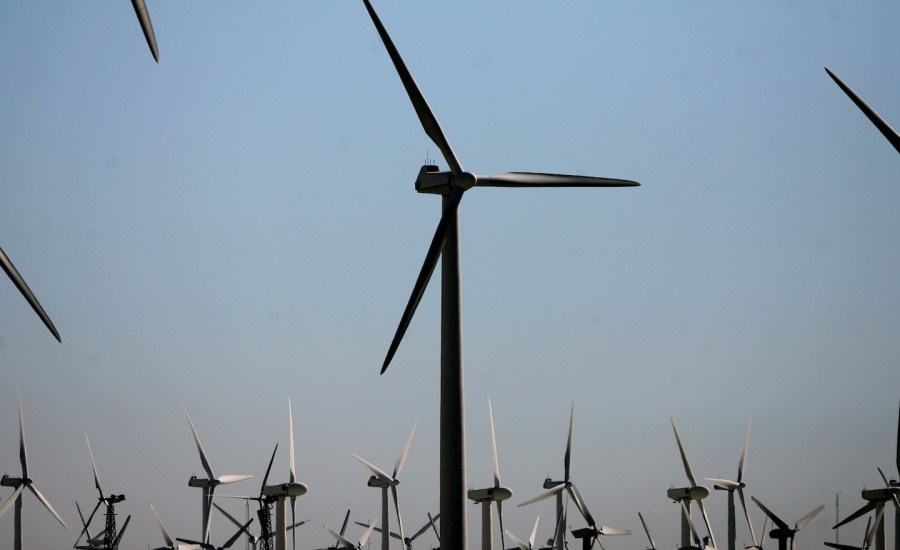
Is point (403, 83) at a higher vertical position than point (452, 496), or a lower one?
higher

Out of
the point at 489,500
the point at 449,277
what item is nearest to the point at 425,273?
the point at 449,277

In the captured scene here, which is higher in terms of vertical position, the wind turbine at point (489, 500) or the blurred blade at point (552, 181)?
the blurred blade at point (552, 181)

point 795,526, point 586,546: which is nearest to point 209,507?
point 586,546

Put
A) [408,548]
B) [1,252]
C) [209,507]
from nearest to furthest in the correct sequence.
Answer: [1,252], [209,507], [408,548]

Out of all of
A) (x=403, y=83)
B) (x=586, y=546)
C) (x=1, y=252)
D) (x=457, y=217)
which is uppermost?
(x=403, y=83)

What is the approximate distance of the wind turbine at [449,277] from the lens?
4084 cm

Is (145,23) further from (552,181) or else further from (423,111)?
(552,181)

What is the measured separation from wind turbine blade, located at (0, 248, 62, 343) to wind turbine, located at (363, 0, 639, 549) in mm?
14489

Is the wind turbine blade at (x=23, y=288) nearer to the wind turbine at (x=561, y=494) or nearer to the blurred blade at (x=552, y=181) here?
→ the blurred blade at (x=552, y=181)

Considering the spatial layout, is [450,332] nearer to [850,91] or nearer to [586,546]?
[850,91]

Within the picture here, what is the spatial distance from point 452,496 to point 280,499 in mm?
50950

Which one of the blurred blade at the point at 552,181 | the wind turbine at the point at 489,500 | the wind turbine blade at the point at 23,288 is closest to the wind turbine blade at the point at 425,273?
→ the blurred blade at the point at 552,181

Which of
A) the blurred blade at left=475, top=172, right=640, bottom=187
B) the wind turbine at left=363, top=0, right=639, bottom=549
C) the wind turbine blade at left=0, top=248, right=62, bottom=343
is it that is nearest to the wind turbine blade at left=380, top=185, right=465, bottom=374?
the wind turbine at left=363, top=0, right=639, bottom=549

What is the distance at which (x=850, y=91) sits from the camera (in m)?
38.3
